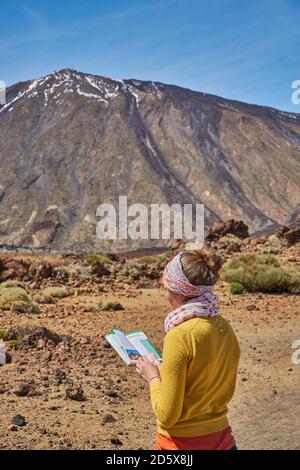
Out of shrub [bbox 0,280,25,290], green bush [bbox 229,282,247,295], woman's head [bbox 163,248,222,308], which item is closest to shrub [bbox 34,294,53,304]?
shrub [bbox 0,280,25,290]

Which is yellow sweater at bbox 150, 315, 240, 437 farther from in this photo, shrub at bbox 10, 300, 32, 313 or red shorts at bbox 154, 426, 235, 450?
shrub at bbox 10, 300, 32, 313

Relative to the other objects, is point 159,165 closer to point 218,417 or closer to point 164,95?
point 164,95

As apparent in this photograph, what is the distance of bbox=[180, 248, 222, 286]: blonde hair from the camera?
2.86 m

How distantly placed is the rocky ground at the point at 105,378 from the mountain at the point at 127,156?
49977mm

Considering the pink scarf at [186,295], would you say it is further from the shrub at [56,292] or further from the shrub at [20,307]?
the shrub at [56,292]

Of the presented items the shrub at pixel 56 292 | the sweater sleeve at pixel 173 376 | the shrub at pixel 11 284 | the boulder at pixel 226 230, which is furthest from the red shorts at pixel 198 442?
the boulder at pixel 226 230

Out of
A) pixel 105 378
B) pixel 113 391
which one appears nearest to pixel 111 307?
pixel 105 378

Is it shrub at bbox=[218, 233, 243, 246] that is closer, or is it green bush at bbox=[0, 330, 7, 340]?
green bush at bbox=[0, 330, 7, 340]

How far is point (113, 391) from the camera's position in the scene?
6.95 metres

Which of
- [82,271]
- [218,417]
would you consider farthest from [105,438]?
[82,271]

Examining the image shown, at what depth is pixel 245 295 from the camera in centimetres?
1467

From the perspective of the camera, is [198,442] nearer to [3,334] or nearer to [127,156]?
[3,334]

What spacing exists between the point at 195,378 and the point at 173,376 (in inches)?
5.3
